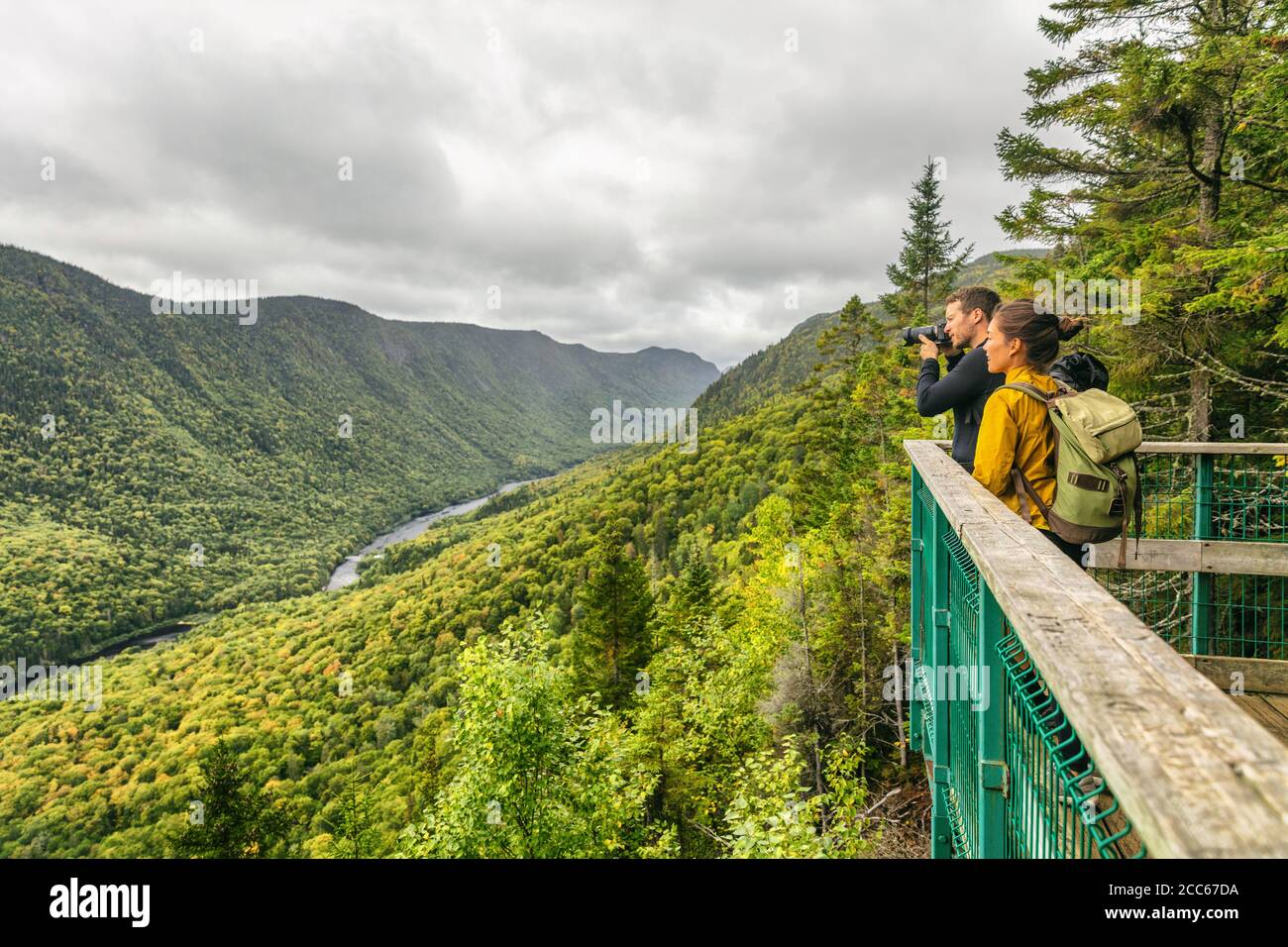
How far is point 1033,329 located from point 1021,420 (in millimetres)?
434

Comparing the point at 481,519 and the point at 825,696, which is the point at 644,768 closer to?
the point at 825,696

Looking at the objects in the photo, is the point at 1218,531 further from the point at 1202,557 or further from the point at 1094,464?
the point at 1094,464

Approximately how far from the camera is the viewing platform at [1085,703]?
72cm

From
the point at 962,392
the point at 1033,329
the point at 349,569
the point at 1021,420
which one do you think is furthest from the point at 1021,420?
the point at 349,569

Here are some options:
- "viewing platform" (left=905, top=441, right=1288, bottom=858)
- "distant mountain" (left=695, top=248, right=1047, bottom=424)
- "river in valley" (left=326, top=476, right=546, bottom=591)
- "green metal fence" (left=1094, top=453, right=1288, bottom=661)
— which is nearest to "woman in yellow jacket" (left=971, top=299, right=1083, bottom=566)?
"viewing platform" (left=905, top=441, right=1288, bottom=858)

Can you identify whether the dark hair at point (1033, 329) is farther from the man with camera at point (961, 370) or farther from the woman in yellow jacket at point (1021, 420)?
the man with camera at point (961, 370)

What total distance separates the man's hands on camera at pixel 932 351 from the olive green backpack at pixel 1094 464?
1.04 metres

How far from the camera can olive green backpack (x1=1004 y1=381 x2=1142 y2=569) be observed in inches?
89.3

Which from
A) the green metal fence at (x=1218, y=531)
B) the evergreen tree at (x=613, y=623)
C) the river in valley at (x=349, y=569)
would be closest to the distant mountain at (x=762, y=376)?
the river in valley at (x=349, y=569)

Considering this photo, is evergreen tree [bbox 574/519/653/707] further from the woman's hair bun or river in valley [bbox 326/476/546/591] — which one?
river in valley [bbox 326/476/546/591]

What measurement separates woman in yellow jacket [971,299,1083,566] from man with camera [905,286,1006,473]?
0.28 m
